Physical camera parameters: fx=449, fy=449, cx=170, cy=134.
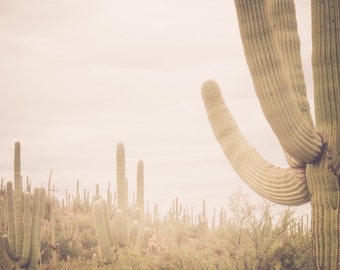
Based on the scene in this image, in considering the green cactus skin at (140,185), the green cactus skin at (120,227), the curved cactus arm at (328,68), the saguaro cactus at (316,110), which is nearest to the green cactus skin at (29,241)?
the green cactus skin at (120,227)

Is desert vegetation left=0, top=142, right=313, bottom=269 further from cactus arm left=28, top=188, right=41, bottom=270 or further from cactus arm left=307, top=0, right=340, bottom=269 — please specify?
cactus arm left=307, top=0, right=340, bottom=269

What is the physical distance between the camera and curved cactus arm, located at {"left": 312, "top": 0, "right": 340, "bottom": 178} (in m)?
5.83

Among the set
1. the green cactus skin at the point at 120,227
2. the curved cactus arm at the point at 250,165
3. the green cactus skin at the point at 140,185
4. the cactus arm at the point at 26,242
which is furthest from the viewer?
the green cactus skin at the point at 140,185

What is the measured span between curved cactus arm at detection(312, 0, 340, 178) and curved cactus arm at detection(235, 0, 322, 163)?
0.98 ft

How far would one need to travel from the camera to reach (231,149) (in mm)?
7230

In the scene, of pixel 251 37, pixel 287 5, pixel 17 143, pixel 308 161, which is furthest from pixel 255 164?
pixel 17 143

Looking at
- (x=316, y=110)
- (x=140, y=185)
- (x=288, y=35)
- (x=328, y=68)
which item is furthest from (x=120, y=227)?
(x=328, y=68)

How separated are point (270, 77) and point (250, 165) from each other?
1.70 m

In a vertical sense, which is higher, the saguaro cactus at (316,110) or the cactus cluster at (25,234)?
the saguaro cactus at (316,110)

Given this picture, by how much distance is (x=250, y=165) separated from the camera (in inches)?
273

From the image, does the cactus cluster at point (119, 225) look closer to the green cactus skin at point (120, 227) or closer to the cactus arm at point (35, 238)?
the green cactus skin at point (120, 227)

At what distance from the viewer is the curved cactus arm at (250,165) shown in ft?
20.9

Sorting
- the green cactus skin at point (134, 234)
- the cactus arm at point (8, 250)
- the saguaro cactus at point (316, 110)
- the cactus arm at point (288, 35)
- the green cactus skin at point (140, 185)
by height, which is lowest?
the cactus arm at point (8, 250)

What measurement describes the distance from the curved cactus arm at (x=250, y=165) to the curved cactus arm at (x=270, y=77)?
2.05 feet
